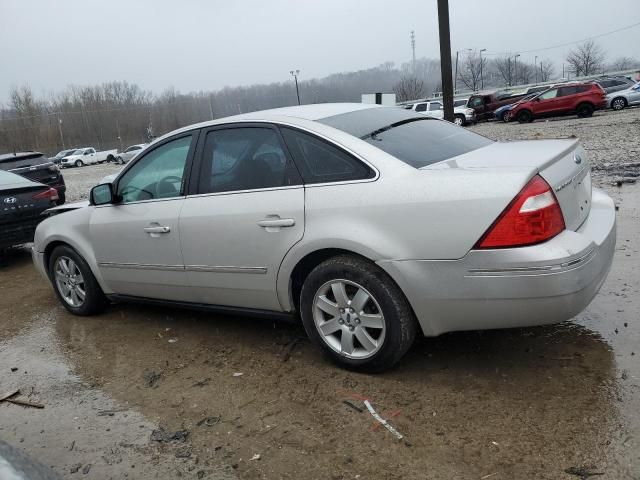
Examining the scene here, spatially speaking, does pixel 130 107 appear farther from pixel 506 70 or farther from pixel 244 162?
pixel 244 162

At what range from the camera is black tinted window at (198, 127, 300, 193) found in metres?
3.47

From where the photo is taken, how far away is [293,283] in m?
3.49

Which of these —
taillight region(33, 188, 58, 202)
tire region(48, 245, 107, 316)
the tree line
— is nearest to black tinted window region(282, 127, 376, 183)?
tire region(48, 245, 107, 316)

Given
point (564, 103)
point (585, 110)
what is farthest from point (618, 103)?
point (564, 103)

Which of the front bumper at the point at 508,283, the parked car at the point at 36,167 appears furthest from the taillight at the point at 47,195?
the front bumper at the point at 508,283

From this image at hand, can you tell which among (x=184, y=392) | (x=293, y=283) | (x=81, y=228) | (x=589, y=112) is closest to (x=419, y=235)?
(x=293, y=283)

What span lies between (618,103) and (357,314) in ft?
97.6

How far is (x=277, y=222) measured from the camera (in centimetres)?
333

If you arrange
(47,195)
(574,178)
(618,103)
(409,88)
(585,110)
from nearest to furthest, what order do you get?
(574,178) → (47,195) → (585,110) → (618,103) → (409,88)

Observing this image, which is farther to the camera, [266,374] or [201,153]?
[201,153]

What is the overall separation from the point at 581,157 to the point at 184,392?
2.77 m

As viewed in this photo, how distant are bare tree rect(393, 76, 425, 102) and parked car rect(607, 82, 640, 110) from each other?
52.1 meters

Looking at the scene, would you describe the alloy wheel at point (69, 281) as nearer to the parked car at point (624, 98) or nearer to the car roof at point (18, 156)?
the car roof at point (18, 156)

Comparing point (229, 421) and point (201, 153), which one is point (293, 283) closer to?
point (229, 421)
